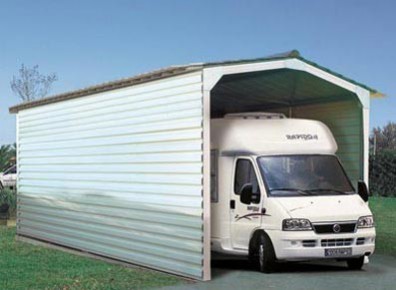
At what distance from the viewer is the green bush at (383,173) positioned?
36656 millimetres

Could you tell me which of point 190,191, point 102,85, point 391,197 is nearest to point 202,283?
point 190,191

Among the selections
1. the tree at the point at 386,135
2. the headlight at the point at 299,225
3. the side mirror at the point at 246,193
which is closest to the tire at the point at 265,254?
the headlight at the point at 299,225

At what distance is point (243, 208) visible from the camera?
12.3 m

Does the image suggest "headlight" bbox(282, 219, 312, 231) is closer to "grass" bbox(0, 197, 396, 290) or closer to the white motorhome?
the white motorhome

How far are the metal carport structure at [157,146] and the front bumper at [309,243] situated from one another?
45.6 inches

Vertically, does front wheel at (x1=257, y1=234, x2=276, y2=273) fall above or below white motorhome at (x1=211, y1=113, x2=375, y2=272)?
below

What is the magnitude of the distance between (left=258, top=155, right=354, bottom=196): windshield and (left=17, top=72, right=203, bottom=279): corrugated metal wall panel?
4.63 ft

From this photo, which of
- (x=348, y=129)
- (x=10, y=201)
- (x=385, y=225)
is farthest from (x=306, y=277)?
(x=10, y=201)

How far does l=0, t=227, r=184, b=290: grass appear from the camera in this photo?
11.0 meters

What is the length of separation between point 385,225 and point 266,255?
1063 centimetres

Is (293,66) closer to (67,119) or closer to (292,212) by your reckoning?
(292,212)

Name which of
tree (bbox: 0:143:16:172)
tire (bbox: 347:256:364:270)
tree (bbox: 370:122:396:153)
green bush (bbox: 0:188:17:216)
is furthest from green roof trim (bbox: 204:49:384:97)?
tree (bbox: 370:122:396:153)

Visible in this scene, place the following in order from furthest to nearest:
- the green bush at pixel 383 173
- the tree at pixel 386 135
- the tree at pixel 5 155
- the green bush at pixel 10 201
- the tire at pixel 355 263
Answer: the tree at pixel 386 135 → the green bush at pixel 383 173 → the tree at pixel 5 155 → the green bush at pixel 10 201 → the tire at pixel 355 263

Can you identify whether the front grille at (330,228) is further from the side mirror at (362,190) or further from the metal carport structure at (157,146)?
the metal carport structure at (157,146)
